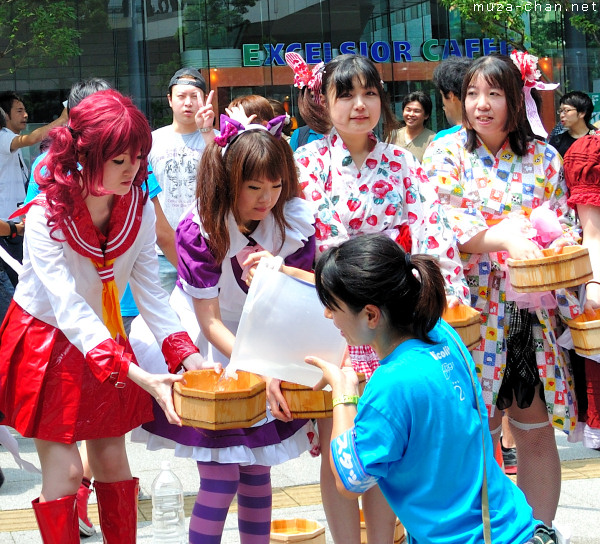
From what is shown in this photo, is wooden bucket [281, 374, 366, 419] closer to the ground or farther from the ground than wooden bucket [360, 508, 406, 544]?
farther from the ground

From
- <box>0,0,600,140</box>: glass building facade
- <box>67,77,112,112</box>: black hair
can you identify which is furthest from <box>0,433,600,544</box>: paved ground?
<box>0,0,600,140</box>: glass building facade

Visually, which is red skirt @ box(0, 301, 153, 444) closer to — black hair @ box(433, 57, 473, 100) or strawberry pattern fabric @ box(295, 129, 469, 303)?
strawberry pattern fabric @ box(295, 129, 469, 303)

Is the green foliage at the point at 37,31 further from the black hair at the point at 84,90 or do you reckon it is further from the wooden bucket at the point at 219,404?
the wooden bucket at the point at 219,404

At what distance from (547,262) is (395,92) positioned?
10.3 meters

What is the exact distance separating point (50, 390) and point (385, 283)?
121 centimetres

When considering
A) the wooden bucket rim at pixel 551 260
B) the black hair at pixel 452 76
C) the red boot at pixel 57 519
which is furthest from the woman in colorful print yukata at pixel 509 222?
the red boot at pixel 57 519

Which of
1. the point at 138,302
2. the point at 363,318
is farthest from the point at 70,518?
the point at 363,318

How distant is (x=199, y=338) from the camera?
318 centimetres

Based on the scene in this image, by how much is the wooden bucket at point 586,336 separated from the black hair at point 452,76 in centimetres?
155

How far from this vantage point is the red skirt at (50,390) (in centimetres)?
283

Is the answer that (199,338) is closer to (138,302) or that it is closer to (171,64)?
(138,302)

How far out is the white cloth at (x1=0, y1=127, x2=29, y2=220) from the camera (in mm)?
6586

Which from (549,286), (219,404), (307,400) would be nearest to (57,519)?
(219,404)

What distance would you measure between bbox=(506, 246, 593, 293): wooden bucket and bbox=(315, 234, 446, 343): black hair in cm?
88
